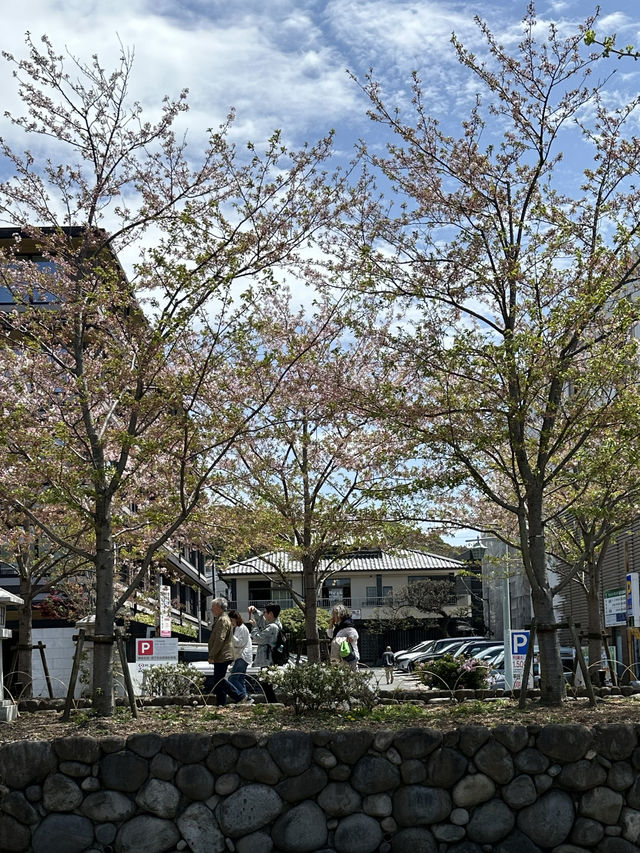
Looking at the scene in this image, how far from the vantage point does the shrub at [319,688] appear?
9602 mm

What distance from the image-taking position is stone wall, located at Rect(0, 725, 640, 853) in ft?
25.0

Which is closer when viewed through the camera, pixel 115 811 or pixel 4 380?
pixel 115 811

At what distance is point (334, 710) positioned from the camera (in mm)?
9672

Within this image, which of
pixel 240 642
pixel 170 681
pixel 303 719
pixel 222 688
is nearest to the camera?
pixel 303 719

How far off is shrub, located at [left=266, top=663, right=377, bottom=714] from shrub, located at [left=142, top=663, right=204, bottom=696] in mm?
6906

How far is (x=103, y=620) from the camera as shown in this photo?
32.6ft

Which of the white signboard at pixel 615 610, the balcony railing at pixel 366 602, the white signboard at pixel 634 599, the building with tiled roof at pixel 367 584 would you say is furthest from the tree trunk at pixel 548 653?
the building with tiled roof at pixel 367 584

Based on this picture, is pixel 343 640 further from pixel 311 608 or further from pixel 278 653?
pixel 311 608

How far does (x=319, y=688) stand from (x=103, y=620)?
7.40 ft

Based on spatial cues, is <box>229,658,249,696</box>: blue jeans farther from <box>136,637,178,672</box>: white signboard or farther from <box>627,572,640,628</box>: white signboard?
<box>627,572,640,628</box>: white signboard

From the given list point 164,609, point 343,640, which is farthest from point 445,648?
point 343,640

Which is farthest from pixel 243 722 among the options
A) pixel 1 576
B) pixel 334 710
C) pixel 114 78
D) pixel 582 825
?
pixel 1 576

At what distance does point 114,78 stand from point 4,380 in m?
4.06

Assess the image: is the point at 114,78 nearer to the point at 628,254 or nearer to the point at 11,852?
the point at 628,254
